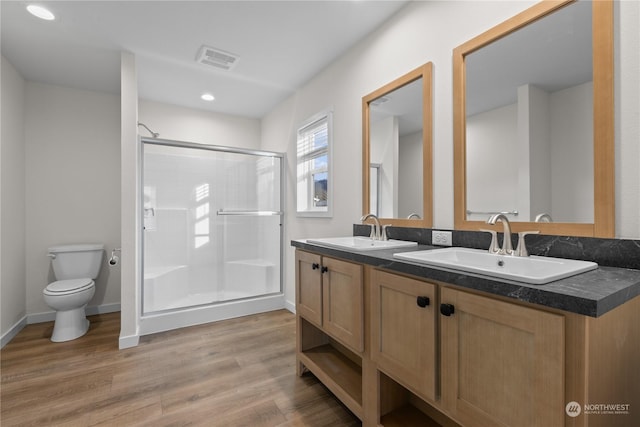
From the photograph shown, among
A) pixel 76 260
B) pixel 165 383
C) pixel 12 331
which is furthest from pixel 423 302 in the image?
pixel 12 331

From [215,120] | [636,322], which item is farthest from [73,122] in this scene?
[636,322]

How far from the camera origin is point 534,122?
52.4 inches

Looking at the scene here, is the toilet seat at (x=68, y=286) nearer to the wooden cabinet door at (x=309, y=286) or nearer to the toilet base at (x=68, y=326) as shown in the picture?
the toilet base at (x=68, y=326)

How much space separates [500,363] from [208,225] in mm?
2965

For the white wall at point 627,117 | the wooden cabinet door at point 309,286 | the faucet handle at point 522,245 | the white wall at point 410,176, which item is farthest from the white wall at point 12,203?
the white wall at point 627,117

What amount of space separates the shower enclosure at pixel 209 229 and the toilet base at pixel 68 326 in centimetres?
55

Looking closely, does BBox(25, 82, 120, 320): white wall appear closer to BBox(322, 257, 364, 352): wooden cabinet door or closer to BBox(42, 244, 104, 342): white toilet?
BBox(42, 244, 104, 342): white toilet

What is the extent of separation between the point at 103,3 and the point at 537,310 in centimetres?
283

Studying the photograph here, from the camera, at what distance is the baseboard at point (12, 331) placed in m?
2.44

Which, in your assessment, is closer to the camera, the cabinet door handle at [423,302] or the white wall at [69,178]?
the cabinet door handle at [423,302]

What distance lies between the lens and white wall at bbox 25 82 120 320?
2.98 m

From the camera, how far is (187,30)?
2.18 meters

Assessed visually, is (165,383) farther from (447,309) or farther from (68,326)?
(447,309)

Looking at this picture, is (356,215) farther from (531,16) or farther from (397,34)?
(531,16)
